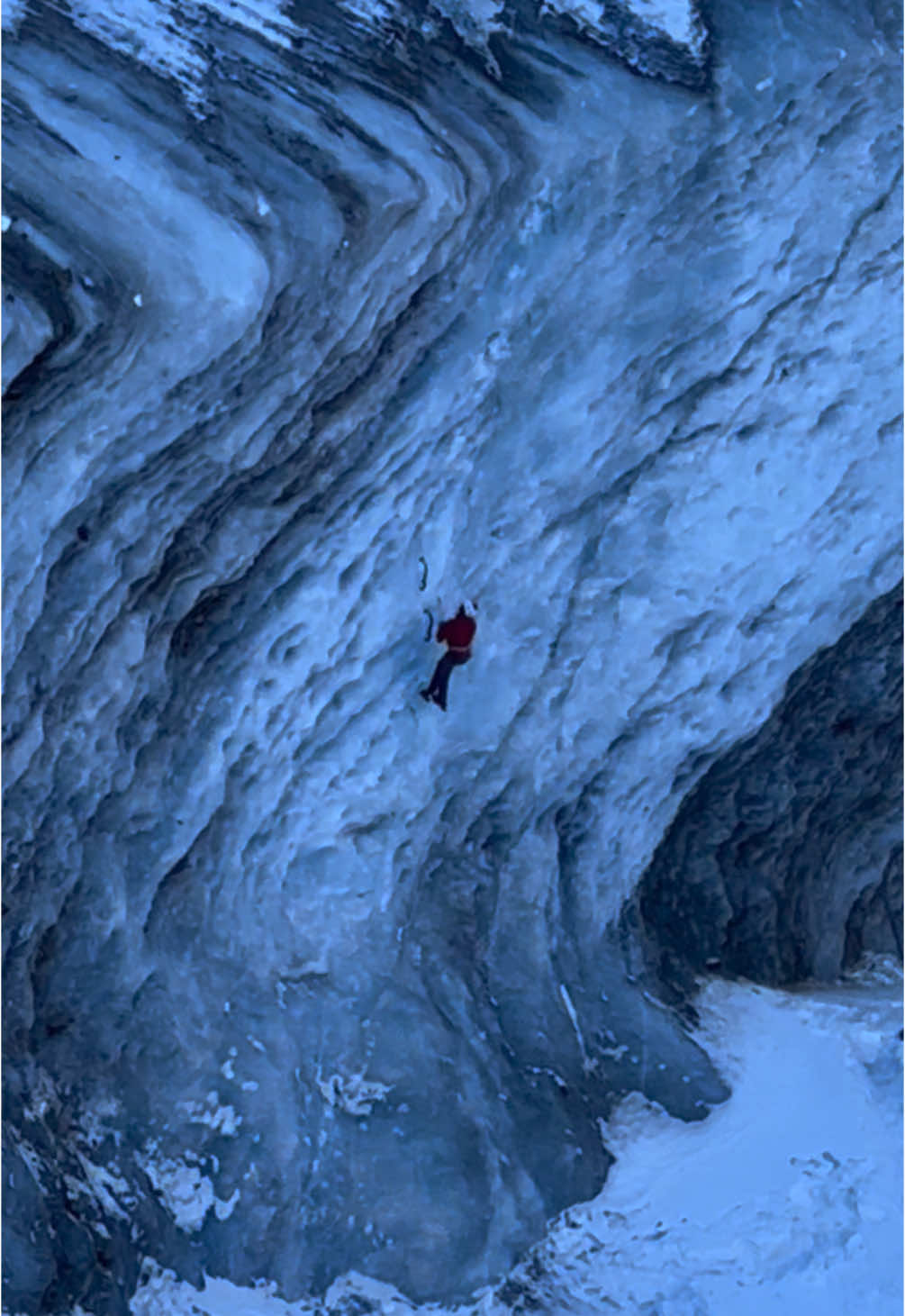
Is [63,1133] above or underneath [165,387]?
underneath

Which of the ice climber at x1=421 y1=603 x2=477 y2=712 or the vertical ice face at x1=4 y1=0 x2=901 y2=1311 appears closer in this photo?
the vertical ice face at x1=4 y1=0 x2=901 y2=1311

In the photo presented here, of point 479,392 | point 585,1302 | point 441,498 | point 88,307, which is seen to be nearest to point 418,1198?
point 585,1302

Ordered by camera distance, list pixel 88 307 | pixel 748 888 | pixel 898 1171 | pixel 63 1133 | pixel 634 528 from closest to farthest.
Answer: pixel 88 307 < pixel 63 1133 < pixel 898 1171 < pixel 634 528 < pixel 748 888

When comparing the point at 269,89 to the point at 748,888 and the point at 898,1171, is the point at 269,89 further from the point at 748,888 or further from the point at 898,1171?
the point at 898,1171

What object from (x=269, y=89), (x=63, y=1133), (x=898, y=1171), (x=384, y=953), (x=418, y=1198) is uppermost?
(x=269, y=89)

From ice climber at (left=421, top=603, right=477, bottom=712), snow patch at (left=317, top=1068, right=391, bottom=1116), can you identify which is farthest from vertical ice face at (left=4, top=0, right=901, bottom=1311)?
ice climber at (left=421, top=603, right=477, bottom=712)

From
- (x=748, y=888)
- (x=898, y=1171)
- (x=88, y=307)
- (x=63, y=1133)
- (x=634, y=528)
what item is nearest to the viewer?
(x=88, y=307)

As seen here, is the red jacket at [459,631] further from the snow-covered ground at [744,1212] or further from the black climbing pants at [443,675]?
the snow-covered ground at [744,1212]

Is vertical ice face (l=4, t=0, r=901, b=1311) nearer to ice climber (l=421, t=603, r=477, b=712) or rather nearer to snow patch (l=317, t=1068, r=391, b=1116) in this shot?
snow patch (l=317, t=1068, r=391, b=1116)
